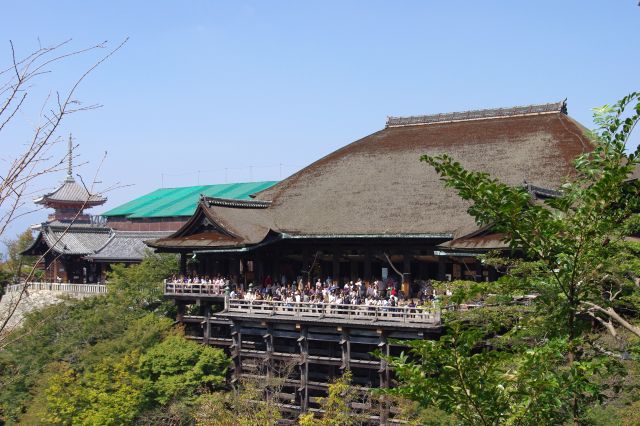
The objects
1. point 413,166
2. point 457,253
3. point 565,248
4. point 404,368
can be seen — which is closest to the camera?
point 404,368

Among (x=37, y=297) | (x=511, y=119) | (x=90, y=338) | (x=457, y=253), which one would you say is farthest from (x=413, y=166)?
(x=37, y=297)

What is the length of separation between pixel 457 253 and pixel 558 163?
7201 mm

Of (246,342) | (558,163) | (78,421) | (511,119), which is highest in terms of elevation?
(511,119)

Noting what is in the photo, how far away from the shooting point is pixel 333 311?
29.0 metres

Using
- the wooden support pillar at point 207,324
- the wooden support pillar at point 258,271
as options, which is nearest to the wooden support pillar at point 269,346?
the wooden support pillar at point 258,271

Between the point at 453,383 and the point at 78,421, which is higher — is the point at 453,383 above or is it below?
above

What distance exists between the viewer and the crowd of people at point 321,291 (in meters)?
29.3

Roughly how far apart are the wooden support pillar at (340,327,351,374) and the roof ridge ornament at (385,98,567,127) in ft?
45.1

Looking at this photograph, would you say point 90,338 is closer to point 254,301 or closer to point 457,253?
point 254,301

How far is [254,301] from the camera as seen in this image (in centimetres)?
3139

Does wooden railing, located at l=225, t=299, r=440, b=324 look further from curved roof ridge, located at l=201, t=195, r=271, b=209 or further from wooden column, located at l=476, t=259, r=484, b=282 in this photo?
curved roof ridge, located at l=201, t=195, r=271, b=209

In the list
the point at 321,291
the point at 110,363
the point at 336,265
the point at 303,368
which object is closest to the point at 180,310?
the point at 110,363

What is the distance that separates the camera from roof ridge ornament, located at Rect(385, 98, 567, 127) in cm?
3581

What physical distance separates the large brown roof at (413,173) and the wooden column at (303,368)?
460 centimetres
